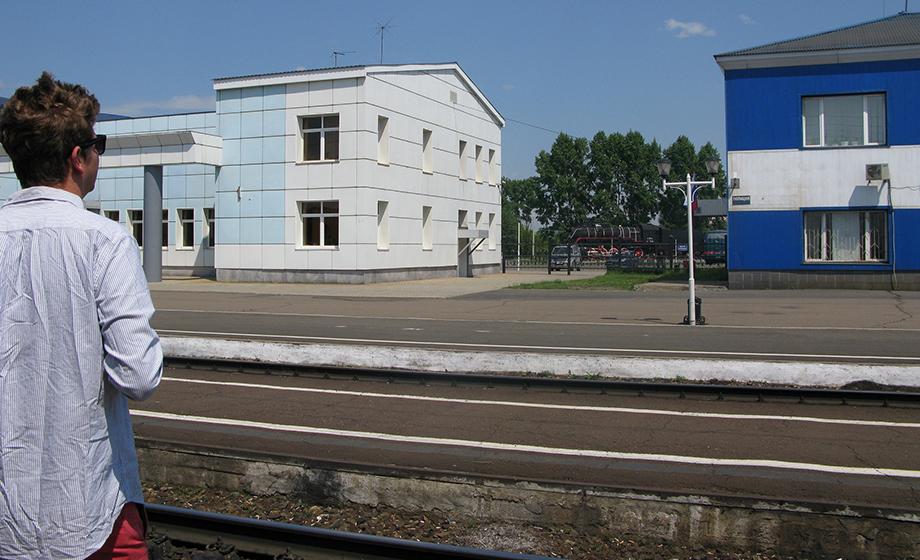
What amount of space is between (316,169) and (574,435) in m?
27.3

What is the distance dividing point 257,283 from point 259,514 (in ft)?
94.6

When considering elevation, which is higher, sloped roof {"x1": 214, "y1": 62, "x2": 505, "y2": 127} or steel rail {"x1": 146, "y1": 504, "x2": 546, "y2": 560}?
Result: sloped roof {"x1": 214, "y1": 62, "x2": 505, "y2": 127}

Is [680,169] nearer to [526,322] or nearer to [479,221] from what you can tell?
[479,221]

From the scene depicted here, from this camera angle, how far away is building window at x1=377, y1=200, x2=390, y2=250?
3453cm

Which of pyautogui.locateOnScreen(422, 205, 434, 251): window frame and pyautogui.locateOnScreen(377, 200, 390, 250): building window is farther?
pyautogui.locateOnScreen(422, 205, 434, 251): window frame

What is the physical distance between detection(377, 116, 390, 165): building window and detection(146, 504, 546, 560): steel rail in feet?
98.1

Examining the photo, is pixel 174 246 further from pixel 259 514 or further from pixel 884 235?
pixel 259 514

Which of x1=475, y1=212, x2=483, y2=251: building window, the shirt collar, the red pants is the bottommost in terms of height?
the red pants

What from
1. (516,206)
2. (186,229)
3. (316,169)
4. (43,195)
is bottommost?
(43,195)

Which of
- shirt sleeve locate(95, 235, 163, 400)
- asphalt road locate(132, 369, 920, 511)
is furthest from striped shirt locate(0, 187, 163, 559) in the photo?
asphalt road locate(132, 369, 920, 511)

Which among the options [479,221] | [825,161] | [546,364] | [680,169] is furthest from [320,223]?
[680,169]

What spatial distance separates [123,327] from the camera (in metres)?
2.26

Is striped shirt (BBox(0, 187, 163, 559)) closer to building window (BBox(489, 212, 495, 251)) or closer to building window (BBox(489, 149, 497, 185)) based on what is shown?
building window (BBox(489, 212, 495, 251))

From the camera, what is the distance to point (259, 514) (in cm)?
591
